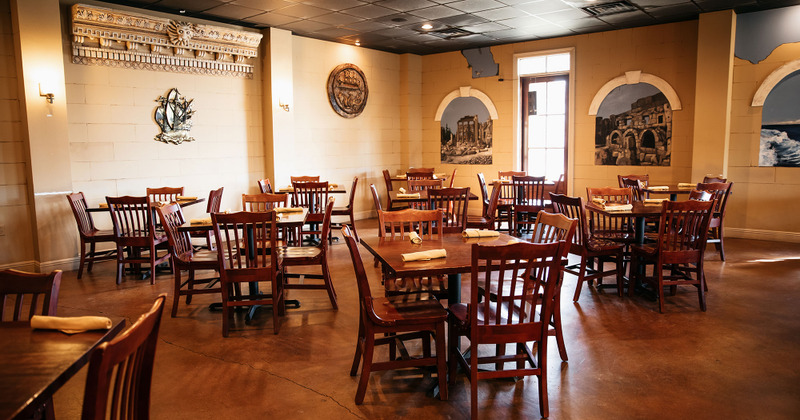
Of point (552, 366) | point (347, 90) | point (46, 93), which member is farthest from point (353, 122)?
point (552, 366)

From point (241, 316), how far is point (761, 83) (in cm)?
695

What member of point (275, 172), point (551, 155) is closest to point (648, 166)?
point (551, 155)

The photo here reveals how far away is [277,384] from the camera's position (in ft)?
10.5

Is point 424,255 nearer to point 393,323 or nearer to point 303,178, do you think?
point 393,323

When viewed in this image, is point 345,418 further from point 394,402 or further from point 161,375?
point 161,375

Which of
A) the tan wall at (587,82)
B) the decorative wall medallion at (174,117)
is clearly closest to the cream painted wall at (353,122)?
the tan wall at (587,82)

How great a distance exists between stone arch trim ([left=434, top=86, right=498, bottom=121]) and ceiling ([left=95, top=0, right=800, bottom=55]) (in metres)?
1.08

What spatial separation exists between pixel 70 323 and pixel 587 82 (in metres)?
8.15

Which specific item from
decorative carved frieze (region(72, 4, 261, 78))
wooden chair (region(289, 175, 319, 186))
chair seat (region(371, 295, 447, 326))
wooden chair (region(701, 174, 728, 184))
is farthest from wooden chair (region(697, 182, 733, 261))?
decorative carved frieze (region(72, 4, 261, 78))

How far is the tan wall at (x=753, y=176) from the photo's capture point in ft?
23.6

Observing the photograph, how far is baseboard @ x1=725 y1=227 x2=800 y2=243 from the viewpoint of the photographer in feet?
23.8

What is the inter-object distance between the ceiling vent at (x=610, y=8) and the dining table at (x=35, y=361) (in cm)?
650

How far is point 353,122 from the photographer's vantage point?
371 inches

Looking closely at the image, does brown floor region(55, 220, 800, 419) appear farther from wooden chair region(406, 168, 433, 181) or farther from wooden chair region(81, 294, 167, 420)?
wooden chair region(406, 168, 433, 181)
